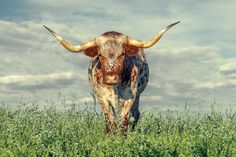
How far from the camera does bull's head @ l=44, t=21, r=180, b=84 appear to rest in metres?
12.0

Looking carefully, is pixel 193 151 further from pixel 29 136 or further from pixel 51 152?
pixel 29 136

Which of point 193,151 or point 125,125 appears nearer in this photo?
point 193,151

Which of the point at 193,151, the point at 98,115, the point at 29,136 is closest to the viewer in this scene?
the point at 193,151

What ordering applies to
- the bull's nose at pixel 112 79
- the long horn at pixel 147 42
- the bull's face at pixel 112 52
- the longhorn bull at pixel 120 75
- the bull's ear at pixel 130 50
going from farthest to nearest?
the long horn at pixel 147 42 → the bull's ear at pixel 130 50 → the longhorn bull at pixel 120 75 → the bull's face at pixel 112 52 → the bull's nose at pixel 112 79

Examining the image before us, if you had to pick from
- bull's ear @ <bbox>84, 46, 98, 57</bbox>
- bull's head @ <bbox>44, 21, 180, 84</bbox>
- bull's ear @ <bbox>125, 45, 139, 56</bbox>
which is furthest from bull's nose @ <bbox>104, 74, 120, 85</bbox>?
bull's ear @ <bbox>84, 46, 98, 57</bbox>

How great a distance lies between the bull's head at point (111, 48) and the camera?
39.3ft

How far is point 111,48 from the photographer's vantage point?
12.3m

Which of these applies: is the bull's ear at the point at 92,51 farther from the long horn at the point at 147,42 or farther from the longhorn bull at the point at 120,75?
the long horn at the point at 147,42

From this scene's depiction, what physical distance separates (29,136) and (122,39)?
12.3 ft

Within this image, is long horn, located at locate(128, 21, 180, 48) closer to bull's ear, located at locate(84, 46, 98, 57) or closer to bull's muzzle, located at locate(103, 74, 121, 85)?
bull's ear, located at locate(84, 46, 98, 57)

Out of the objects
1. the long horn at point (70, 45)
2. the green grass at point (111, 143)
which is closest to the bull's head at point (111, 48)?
the long horn at point (70, 45)

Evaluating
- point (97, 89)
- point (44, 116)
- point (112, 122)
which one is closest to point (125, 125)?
point (112, 122)

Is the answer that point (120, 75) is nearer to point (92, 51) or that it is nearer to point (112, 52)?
point (112, 52)

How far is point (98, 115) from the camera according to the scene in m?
13.7
